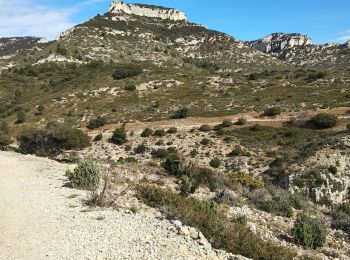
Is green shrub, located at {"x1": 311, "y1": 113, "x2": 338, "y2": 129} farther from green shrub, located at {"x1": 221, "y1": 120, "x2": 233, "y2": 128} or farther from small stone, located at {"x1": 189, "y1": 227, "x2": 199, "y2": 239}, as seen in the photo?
small stone, located at {"x1": 189, "y1": 227, "x2": 199, "y2": 239}

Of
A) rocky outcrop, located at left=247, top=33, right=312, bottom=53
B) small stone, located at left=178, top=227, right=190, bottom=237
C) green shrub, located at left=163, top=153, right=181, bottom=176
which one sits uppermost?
rocky outcrop, located at left=247, top=33, right=312, bottom=53

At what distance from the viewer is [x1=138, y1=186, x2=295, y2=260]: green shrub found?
11.1m

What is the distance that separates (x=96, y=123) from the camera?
53.4 metres

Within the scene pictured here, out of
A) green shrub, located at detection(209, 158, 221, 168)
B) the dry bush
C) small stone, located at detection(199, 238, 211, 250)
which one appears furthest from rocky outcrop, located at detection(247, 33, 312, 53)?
small stone, located at detection(199, 238, 211, 250)

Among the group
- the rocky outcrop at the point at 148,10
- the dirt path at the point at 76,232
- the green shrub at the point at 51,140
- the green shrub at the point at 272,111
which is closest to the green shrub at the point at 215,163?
the green shrub at the point at 51,140

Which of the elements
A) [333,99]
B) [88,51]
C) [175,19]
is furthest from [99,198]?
[175,19]

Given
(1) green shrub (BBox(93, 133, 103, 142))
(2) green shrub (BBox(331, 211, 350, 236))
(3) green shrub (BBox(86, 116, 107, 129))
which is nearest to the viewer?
(2) green shrub (BBox(331, 211, 350, 236))

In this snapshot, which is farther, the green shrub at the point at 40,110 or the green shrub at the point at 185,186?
the green shrub at the point at 40,110

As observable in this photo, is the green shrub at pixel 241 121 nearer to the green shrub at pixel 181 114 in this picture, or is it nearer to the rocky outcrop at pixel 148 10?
the green shrub at pixel 181 114

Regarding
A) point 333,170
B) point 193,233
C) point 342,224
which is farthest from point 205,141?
point 193,233

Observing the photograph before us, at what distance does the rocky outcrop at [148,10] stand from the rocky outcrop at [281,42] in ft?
160

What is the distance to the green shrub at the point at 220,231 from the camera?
36.6ft

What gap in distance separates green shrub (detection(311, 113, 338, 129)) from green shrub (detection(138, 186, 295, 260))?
115ft

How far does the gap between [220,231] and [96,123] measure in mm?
43465
